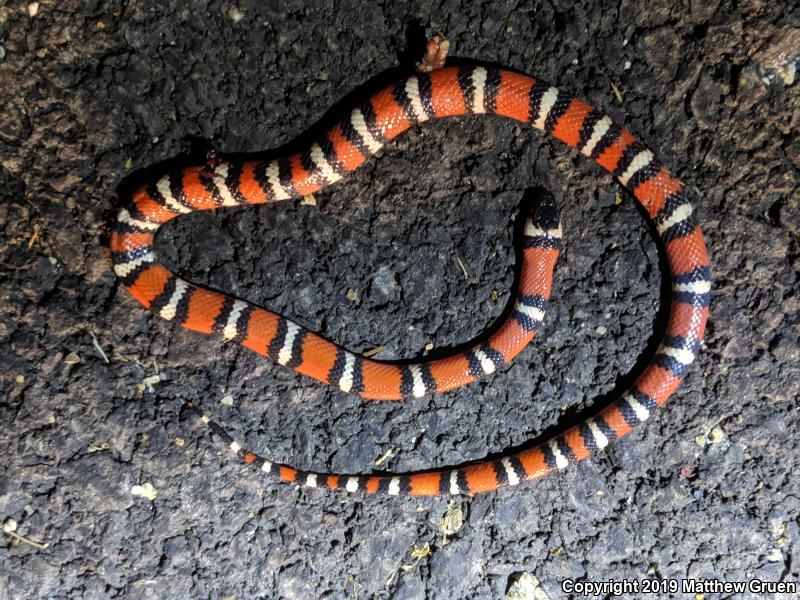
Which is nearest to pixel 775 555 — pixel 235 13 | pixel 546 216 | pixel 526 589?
pixel 526 589

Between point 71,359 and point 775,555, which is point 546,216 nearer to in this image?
point 775,555

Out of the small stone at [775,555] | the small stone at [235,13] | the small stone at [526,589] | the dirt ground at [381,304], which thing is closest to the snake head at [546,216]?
the dirt ground at [381,304]

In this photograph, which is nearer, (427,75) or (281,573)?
(427,75)

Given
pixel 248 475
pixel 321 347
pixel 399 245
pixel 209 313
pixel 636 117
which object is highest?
pixel 636 117

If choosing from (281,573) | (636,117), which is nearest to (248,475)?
(281,573)

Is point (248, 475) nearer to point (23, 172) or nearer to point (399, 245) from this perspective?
point (399, 245)

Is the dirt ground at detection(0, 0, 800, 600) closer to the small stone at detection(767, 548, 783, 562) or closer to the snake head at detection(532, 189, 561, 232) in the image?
the small stone at detection(767, 548, 783, 562)
